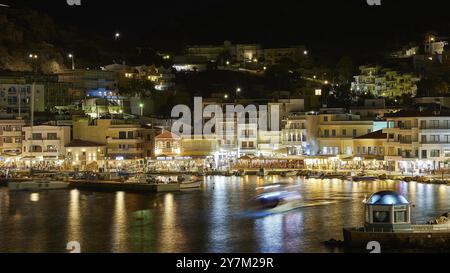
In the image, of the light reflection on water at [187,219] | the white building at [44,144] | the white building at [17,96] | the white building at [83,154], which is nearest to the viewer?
the light reflection on water at [187,219]

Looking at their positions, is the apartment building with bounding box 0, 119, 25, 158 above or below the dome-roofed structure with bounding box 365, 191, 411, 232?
above

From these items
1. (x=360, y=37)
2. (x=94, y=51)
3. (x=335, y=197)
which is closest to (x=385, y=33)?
(x=360, y=37)

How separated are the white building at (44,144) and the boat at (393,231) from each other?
2546 cm

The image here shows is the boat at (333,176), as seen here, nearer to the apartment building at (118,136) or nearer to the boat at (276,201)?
the boat at (276,201)

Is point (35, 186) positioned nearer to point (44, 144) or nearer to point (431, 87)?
point (44, 144)

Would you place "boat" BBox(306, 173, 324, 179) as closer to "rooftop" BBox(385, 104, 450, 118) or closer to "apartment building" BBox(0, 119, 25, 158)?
"rooftop" BBox(385, 104, 450, 118)

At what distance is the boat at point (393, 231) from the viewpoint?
16656 mm

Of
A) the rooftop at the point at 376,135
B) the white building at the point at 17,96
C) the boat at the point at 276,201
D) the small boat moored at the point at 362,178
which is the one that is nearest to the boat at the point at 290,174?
the small boat moored at the point at 362,178

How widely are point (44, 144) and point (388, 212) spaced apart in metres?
26.3

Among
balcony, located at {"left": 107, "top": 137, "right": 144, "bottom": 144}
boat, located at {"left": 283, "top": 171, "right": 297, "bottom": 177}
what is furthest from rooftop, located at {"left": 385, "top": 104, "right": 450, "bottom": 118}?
balcony, located at {"left": 107, "top": 137, "right": 144, "bottom": 144}

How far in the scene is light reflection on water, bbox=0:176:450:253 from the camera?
1878cm

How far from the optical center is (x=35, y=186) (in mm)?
33406

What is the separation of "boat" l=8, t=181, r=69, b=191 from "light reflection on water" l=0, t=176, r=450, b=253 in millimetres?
1644

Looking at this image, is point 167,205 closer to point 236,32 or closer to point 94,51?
point 94,51
